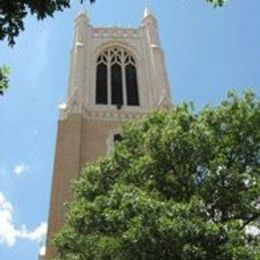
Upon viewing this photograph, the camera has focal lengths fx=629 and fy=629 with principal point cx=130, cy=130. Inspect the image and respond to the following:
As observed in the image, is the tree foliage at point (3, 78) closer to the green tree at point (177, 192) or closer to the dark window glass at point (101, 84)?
the green tree at point (177, 192)

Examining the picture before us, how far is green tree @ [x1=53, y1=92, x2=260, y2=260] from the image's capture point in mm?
14430

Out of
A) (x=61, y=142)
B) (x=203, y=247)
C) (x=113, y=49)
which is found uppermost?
(x=113, y=49)

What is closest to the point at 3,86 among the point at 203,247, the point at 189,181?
the point at 203,247

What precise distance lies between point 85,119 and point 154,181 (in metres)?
19.8

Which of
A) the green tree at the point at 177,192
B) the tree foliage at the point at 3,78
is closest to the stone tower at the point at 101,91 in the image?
the green tree at the point at 177,192

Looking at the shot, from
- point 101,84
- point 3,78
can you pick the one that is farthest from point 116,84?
point 3,78

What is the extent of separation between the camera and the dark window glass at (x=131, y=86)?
39.4m

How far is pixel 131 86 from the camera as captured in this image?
40.8 m

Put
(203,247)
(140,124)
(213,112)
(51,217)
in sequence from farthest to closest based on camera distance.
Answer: (51,217) < (140,124) < (213,112) < (203,247)

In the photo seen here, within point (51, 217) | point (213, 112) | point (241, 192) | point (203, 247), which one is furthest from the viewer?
point (51, 217)

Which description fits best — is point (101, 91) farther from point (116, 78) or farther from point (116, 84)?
point (116, 78)

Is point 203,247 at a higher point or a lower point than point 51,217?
lower

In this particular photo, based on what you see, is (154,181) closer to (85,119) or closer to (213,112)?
(213,112)

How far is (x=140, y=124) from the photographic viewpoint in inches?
786
